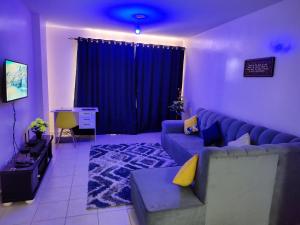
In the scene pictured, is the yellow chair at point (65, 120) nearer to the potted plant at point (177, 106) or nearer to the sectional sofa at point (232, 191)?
the potted plant at point (177, 106)

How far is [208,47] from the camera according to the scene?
4410 mm

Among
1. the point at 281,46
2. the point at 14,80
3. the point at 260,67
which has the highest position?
the point at 281,46

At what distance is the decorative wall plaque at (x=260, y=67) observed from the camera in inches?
110

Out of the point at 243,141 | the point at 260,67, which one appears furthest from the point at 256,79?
the point at 243,141

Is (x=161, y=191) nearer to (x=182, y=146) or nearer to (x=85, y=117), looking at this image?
(x=182, y=146)

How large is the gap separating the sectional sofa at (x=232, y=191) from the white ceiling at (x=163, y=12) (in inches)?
76.7

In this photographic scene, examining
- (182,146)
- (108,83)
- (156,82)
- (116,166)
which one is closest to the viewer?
(182,146)

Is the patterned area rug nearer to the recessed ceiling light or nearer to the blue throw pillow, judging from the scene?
the blue throw pillow

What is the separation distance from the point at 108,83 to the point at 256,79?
3.31 m

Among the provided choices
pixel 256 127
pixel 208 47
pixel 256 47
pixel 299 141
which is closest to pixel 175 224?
pixel 299 141

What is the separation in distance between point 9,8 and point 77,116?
233 cm

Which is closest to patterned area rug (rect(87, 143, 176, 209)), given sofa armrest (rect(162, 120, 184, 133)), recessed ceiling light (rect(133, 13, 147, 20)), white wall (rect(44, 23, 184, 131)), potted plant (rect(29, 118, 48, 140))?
sofa armrest (rect(162, 120, 184, 133))

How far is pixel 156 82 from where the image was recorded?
5.50 meters

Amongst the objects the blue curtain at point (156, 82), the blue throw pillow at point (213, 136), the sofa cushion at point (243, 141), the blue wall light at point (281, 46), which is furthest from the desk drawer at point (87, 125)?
the blue wall light at point (281, 46)
